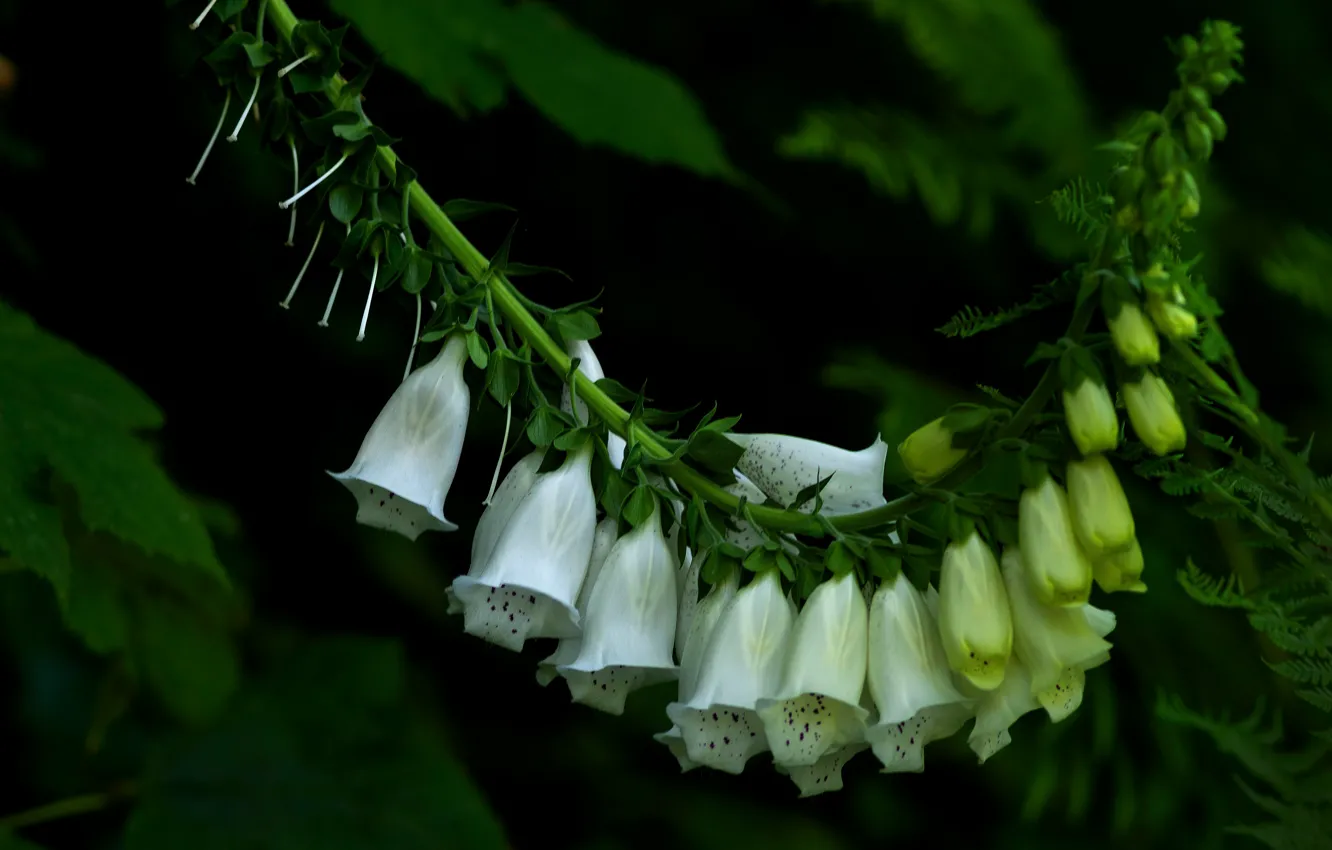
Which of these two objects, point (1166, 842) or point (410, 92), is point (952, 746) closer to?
point (1166, 842)

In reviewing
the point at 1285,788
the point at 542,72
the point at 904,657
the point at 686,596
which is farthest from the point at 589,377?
the point at 1285,788

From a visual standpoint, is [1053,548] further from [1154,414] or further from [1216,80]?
[1216,80]

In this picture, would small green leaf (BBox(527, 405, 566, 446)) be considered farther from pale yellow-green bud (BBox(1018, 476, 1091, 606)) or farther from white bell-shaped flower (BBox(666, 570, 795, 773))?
pale yellow-green bud (BBox(1018, 476, 1091, 606))

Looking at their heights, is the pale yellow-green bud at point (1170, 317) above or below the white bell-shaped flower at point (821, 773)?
above

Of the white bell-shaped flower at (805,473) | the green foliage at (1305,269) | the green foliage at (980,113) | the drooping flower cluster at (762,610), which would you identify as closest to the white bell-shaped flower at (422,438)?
the drooping flower cluster at (762,610)

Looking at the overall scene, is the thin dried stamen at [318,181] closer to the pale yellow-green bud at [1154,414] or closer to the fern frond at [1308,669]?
the pale yellow-green bud at [1154,414]

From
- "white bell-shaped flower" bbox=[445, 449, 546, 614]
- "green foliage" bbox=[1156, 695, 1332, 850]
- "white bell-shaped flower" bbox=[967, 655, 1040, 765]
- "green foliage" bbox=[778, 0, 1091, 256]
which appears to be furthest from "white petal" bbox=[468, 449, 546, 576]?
"green foliage" bbox=[778, 0, 1091, 256]
